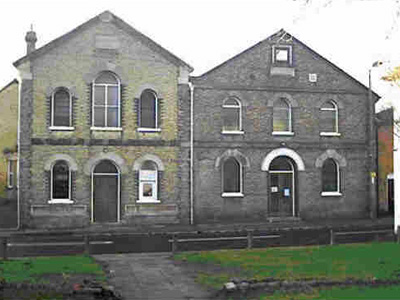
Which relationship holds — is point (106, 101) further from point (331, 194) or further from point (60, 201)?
point (331, 194)

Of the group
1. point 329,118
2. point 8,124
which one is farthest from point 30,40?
point 329,118

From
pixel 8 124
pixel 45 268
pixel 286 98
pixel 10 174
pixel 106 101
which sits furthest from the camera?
pixel 8 124

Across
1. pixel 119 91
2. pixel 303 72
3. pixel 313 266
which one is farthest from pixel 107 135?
pixel 313 266

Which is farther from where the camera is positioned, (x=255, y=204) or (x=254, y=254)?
(x=255, y=204)

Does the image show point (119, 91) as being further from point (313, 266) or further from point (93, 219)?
point (313, 266)

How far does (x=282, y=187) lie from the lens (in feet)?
93.3

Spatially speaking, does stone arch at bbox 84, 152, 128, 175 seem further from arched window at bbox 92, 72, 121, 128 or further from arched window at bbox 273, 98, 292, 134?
arched window at bbox 273, 98, 292, 134

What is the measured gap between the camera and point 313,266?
13789 mm

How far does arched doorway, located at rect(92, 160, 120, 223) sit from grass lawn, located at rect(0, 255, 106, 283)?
414 inches

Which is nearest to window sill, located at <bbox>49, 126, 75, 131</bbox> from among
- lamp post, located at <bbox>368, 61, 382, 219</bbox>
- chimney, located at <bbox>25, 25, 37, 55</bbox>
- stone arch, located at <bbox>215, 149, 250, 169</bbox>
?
chimney, located at <bbox>25, 25, 37, 55</bbox>

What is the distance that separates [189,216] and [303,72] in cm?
977

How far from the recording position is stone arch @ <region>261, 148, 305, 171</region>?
27734 millimetres

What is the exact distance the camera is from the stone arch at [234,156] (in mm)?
27078

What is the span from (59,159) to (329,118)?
1425 cm
